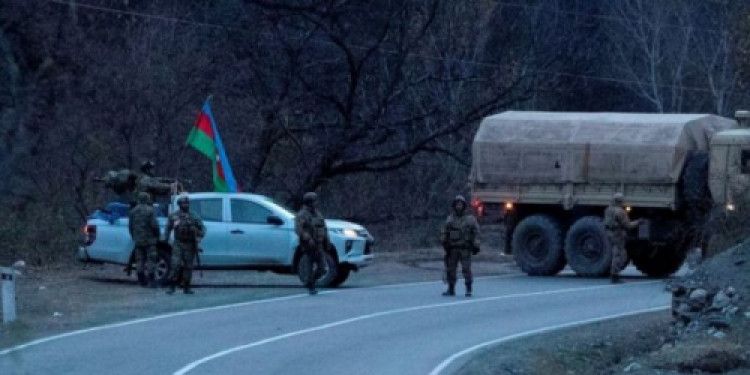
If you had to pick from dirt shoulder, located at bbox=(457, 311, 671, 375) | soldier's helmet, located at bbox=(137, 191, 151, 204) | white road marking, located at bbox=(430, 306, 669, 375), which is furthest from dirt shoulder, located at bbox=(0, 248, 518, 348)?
dirt shoulder, located at bbox=(457, 311, 671, 375)

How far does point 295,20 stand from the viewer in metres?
33.4

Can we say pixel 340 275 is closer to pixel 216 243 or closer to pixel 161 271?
pixel 216 243

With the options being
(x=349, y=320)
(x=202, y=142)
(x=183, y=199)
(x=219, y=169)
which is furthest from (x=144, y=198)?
(x=349, y=320)

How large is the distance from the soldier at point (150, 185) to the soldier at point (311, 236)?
3.48 metres

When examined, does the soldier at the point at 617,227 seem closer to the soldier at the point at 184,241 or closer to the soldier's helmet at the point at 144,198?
the soldier at the point at 184,241

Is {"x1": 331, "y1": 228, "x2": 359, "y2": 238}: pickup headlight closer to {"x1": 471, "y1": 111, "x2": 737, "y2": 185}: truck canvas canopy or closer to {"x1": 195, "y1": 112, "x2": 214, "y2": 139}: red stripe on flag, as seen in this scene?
{"x1": 471, "y1": 111, "x2": 737, "y2": 185}: truck canvas canopy

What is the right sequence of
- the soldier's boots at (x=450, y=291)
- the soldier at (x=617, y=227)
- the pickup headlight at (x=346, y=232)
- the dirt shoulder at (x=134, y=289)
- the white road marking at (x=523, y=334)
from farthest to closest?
the soldier at (x=617, y=227) → the pickup headlight at (x=346, y=232) → the soldier's boots at (x=450, y=291) → the dirt shoulder at (x=134, y=289) → the white road marking at (x=523, y=334)

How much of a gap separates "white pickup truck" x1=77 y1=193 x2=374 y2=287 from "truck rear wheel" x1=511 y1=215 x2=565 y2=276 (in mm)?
4063

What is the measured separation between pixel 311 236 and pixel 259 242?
1788 millimetres

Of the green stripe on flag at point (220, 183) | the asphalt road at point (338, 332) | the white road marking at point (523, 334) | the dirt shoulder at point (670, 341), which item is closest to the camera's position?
the asphalt road at point (338, 332)

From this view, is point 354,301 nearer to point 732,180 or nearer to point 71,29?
point 732,180

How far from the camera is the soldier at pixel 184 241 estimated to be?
70.9ft

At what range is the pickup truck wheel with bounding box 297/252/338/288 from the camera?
22.9 meters

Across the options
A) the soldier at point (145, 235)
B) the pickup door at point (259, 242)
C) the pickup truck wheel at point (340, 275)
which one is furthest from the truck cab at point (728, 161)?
the soldier at point (145, 235)
